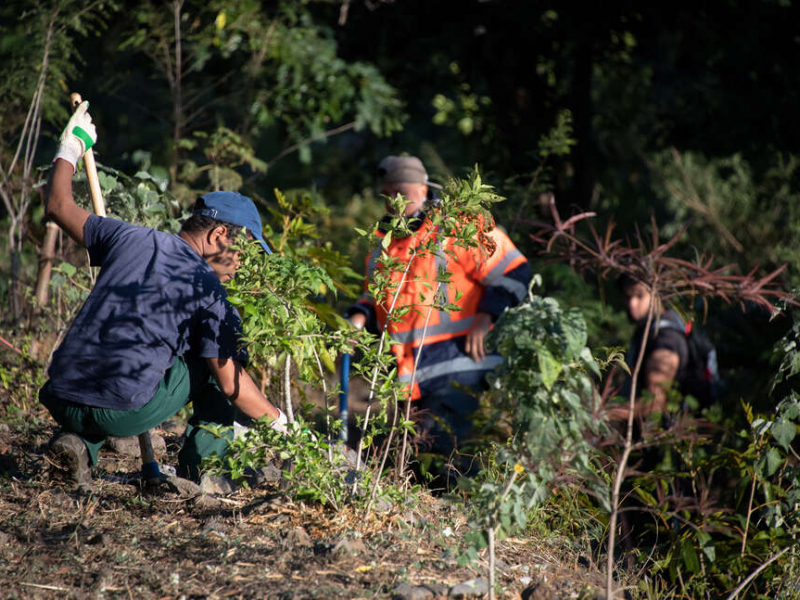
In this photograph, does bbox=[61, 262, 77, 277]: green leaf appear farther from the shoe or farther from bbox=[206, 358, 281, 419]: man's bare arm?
bbox=[206, 358, 281, 419]: man's bare arm

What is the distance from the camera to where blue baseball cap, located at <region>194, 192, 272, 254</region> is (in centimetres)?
343

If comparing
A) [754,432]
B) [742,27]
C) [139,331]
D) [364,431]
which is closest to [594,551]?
→ [754,432]

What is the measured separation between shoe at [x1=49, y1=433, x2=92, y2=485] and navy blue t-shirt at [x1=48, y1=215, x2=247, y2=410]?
23 centimetres

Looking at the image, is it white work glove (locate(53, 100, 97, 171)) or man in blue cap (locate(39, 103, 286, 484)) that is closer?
man in blue cap (locate(39, 103, 286, 484))

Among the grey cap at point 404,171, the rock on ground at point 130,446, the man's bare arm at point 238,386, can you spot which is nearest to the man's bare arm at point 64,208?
the man's bare arm at point 238,386

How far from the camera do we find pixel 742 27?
731cm

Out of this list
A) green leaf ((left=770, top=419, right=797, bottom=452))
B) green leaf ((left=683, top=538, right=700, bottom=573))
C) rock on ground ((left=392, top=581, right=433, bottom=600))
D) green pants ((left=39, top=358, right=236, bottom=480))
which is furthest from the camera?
green pants ((left=39, top=358, right=236, bottom=480))

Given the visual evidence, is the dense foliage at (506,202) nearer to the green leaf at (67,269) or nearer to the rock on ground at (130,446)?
the green leaf at (67,269)

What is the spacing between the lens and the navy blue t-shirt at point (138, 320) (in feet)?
10.4

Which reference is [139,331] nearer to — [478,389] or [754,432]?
[478,389]

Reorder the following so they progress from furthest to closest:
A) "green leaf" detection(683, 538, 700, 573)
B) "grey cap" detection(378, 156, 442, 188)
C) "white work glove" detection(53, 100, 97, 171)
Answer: "grey cap" detection(378, 156, 442, 188), "white work glove" detection(53, 100, 97, 171), "green leaf" detection(683, 538, 700, 573)

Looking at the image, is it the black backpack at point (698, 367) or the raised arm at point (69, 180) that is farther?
the black backpack at point (698, 367)

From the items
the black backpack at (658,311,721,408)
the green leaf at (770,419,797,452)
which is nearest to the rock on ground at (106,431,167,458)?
the black backpack at (658,311,721,408)

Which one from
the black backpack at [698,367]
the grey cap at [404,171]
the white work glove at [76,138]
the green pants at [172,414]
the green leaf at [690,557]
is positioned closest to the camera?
the green leaf at [690,557]
